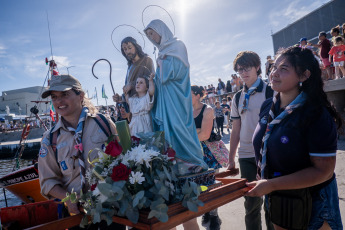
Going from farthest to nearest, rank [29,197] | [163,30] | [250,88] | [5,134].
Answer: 1. [5,134]
2. [29,197]
3. [250,88]
4. [163,30]

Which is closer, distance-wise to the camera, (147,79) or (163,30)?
(163,30)

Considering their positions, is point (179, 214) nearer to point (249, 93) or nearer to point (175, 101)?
point (175, 101)

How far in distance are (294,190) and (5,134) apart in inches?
1313

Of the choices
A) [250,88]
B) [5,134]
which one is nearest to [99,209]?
[250,88]

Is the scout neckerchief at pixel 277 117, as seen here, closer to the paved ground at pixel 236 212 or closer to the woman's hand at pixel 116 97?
the woman's hand at pixel 116 97

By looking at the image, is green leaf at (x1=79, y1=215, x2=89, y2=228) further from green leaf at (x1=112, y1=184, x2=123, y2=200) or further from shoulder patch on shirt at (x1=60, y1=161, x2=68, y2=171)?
shoulder patch on shirt at (x1=60, y1=161, x2=68, y2=171)

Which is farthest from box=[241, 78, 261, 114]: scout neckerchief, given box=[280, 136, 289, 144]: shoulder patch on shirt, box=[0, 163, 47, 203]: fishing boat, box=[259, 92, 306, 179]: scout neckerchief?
box=[0, 163, 47, 203]: fishing boat

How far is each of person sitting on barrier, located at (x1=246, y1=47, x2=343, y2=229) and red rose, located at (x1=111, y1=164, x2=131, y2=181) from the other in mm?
881

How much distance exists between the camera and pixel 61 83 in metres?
2.00

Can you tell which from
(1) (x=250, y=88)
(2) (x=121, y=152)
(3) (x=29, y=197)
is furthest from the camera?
(3) (x=29, y=197)

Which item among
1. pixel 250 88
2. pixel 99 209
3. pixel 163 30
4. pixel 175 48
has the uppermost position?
pixel 163 30

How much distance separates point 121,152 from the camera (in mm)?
1338

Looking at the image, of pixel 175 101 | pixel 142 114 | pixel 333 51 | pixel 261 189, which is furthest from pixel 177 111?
pixel 333 51

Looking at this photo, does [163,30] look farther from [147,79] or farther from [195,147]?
[195,147]
